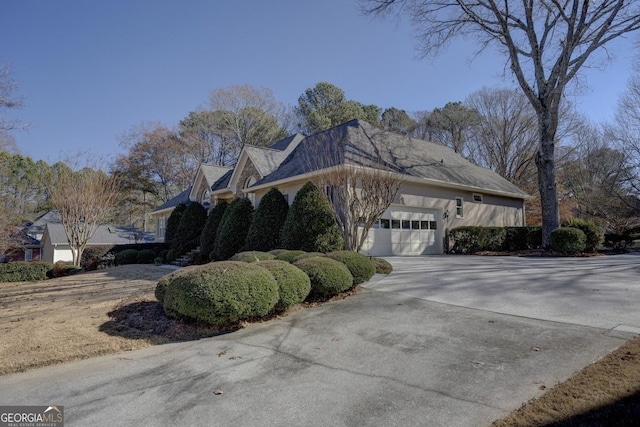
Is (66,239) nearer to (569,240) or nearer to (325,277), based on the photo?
(325,277)

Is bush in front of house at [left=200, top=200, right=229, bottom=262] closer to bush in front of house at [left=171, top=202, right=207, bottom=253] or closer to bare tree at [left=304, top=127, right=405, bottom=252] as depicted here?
bush in front of house at [left=171, top=202, right=207, bottom=253]

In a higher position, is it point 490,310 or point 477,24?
point 477,24

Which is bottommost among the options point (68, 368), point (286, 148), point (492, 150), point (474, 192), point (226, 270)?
point (68, 368)

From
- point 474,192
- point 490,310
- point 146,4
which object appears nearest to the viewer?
point 490,310

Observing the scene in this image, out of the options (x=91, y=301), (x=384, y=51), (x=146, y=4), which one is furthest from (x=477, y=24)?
(x=91, y=301)

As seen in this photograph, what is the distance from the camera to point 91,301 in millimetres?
8016

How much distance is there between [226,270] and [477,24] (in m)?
17.0

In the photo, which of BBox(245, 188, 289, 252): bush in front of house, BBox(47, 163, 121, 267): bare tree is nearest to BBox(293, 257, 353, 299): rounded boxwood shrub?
BBox(245, 188, 289, 252): bush in front of house

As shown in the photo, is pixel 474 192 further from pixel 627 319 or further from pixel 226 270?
pixel 226 270

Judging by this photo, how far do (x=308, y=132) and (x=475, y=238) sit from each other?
20.0m

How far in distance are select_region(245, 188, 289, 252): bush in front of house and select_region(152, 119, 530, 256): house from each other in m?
1.31

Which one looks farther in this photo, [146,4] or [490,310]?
[146,4]

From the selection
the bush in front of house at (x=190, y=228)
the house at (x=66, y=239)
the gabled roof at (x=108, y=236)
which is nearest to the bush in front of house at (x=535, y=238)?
the bush in front of house at (x=190, y=228)

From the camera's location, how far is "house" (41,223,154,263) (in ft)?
105
